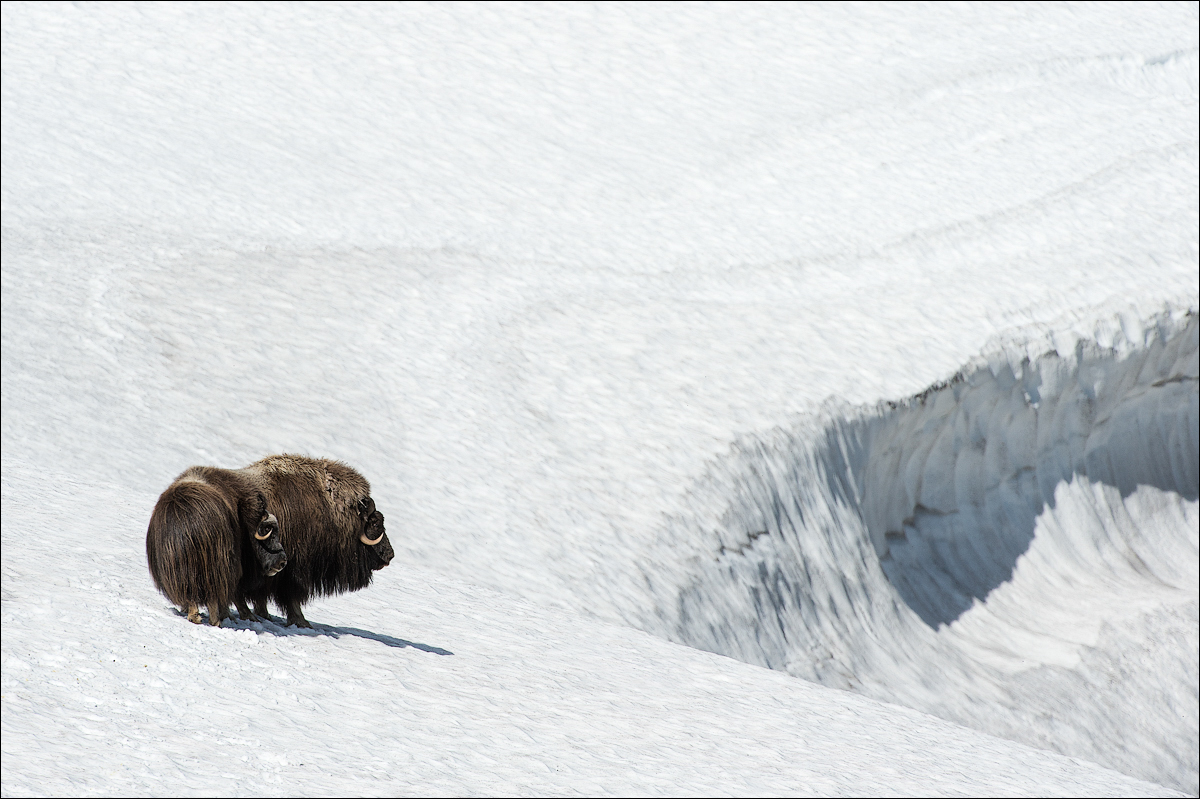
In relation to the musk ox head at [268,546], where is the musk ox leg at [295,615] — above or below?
below

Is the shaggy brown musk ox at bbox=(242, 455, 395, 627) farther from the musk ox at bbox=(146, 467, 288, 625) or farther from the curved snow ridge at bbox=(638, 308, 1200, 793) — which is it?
the curved snow ridge at bbox=(638, 308, 1200, 793)

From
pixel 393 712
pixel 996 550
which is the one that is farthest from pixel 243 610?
pixel 996 550

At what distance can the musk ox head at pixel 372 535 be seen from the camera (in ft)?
23.1

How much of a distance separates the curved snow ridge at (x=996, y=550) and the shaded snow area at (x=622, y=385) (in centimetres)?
6

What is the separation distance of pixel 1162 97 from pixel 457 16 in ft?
38.5

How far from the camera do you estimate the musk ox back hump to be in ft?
20.6

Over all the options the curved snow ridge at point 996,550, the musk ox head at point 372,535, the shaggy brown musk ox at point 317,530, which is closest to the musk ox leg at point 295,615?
the shaggy brown musk ox at point 317,530

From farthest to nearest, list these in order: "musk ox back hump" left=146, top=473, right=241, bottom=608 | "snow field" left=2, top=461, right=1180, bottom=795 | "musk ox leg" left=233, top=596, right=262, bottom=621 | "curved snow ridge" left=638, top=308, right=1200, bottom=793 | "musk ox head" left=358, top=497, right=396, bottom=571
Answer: "curved snow ridge" left=638, top=308, right=1200, bottom=793 < "musk ox head" left=358, top=497, right=396, bottom=571 < "musk ox leg" left=233, top=596, right=262, bottom=621 < "musk ox back hump" left=146, top=473, right=241, bottom=608 < "snow field" left=2, top=461, right=1180, bottom=795

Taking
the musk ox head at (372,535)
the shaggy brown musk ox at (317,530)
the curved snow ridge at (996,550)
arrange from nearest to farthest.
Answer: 1. the shaggy brown musk ox at (317,530)
2. the musk ox head at (372,535)
3. the curved snow ridge at (996,550)

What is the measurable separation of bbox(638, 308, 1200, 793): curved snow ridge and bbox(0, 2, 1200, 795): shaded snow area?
0.06 metres

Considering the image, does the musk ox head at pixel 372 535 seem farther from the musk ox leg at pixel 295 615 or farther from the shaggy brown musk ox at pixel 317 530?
the musk ox leg at pixel 295 615

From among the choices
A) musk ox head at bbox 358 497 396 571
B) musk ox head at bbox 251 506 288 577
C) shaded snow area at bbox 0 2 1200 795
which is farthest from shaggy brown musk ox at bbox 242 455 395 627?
shaded snow area at bbox 0 2 1200 795

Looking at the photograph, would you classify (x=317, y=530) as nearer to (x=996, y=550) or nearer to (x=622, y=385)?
(x=622, y=385)

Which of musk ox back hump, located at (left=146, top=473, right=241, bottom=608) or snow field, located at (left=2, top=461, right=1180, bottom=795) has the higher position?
musk ox back hump, located at (left=146, top=473, right=241, bottom=608)
